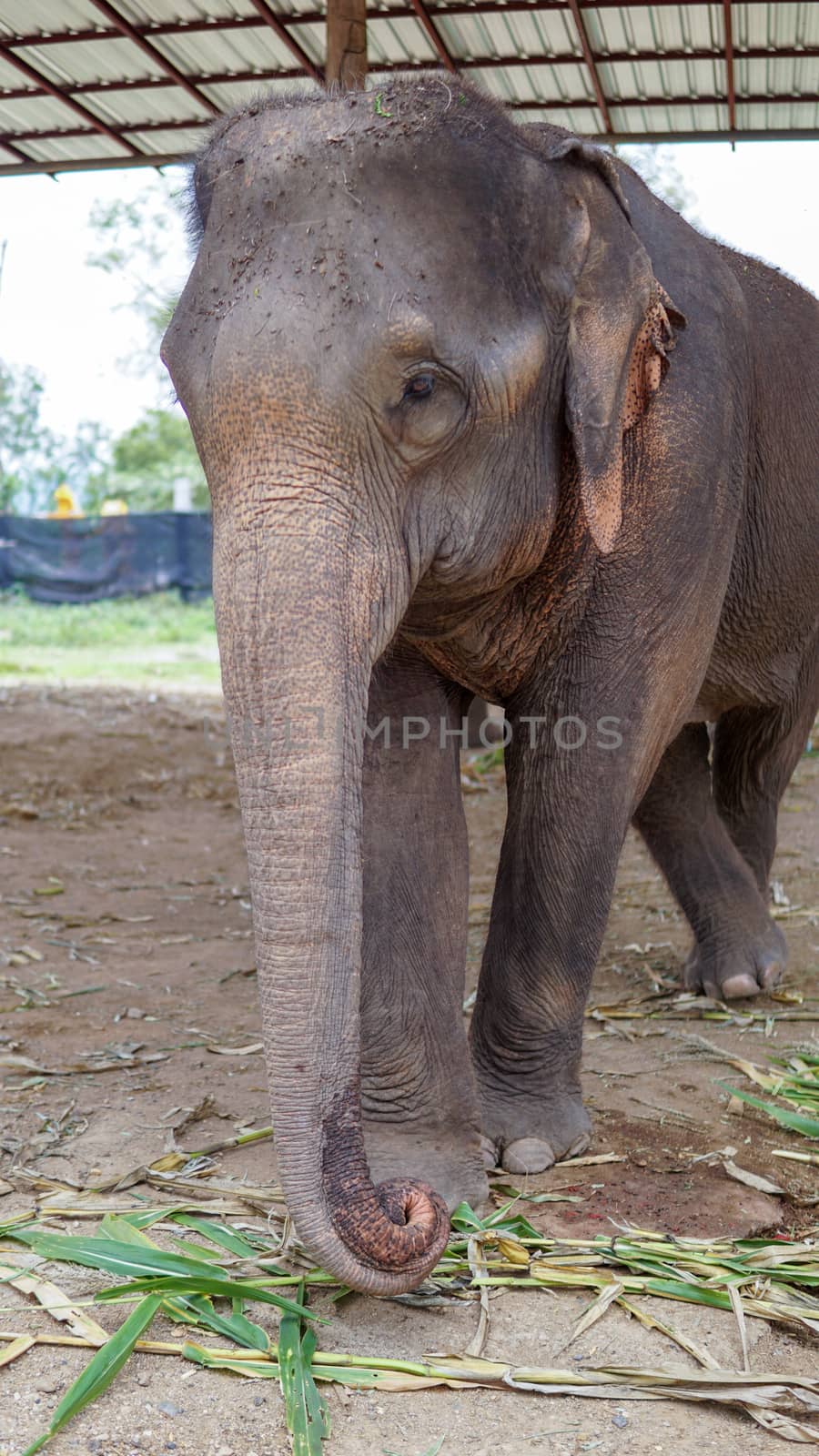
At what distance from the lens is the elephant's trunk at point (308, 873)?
2.15 metres

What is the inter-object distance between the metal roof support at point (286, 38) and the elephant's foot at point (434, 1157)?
557 centimetres

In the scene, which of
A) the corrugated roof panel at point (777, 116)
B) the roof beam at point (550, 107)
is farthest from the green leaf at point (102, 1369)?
the corrugated roof panel at point (777, 116)

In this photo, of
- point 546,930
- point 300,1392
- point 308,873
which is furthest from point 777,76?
point 300,1392

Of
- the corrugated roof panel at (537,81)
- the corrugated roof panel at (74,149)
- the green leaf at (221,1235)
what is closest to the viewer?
the green leaf at (221,1235)

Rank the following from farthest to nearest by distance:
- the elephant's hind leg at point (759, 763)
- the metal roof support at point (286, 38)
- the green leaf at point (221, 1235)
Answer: the metal roof support at point (286, 38) < the elephant's hind leg at point (759, 763) < the green leaf at point (221, 1235)

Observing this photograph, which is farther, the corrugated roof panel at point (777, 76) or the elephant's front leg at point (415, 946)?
the corrugated roof panel at point (777, 76)

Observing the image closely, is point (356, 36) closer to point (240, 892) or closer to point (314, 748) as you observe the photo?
point (240, 892)

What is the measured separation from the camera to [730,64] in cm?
738

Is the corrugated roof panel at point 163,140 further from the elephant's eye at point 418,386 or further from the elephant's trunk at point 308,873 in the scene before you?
the elephant's trunk at point 308,873

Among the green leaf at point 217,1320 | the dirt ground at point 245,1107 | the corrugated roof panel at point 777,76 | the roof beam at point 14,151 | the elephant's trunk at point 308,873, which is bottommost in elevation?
the dirt ground at point 245,1107

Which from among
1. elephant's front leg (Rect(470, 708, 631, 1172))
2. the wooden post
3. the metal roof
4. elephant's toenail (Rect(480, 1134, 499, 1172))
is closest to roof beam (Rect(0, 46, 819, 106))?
the metal roof

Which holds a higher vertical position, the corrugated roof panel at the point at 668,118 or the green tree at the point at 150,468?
the corrugated roof panel at the point at 668,118

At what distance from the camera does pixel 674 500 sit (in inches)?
126

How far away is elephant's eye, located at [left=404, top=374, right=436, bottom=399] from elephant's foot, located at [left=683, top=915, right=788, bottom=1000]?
2.68 m
